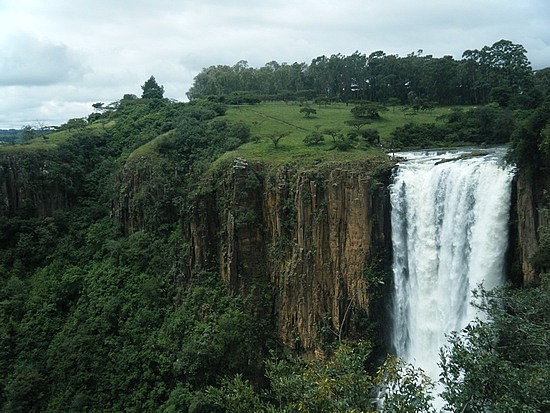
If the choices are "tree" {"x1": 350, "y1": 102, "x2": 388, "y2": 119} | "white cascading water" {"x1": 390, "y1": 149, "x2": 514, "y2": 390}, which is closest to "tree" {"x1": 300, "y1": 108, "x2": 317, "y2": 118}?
"tree" {"x1": 350, "y1": 102, "x2": 388, "y2": 119}

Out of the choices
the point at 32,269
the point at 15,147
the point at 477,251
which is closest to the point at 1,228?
the point at 32,269

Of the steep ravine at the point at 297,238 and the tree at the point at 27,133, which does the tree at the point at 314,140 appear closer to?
the steep ravine at the point at 297,238

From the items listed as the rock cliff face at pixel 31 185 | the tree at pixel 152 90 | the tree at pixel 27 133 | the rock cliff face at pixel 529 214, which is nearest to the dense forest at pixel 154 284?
the rock cliff face at pixel 31 185

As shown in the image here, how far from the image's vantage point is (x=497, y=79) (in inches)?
1510

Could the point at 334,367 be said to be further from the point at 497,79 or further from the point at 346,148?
the point at 497,79

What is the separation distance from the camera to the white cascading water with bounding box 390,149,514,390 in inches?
665

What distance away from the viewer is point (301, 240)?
22.3 meters

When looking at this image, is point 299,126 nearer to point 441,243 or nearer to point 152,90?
point 441,243

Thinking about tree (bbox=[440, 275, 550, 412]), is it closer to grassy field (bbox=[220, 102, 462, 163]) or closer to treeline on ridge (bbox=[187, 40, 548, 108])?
grassy field (bbox=[220, 102, 462, 163])

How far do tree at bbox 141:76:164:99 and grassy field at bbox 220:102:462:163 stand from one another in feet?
55.9

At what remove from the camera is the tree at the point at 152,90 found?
53978mm

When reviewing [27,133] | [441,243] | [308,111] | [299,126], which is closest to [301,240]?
[441,243]

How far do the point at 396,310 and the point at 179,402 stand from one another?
1203 cm

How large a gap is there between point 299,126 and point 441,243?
19.3m
